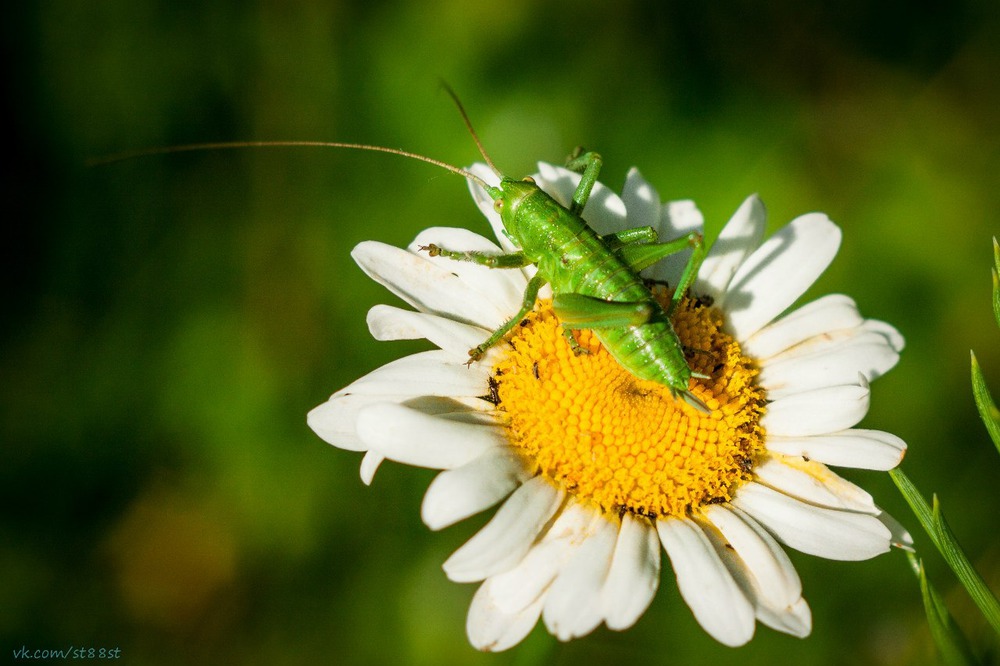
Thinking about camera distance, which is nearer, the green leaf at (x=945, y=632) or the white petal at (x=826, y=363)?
the green leaf at (x=945, y=632)

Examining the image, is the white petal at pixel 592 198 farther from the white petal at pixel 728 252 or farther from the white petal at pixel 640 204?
the white petal at pixel 728 252

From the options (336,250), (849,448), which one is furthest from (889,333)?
(336,250)

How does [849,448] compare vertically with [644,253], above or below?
below

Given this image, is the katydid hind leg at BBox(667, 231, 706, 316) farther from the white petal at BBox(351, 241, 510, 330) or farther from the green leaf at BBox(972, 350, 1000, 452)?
the green leaf at BBox(972, 350, 1000, 452)

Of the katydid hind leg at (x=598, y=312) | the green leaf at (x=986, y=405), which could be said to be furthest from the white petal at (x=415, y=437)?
the green leaf at (x=986, y=405)

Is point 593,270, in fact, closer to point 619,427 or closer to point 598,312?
point 598,312

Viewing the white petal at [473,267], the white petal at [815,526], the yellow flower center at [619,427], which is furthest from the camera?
the white petal at [473,267]

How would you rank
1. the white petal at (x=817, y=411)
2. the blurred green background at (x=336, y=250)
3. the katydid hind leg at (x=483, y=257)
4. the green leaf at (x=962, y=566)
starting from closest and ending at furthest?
the green leaf at (x=962, y=566), the white petal at (x=817, y=411), the katydid hind leg at (x=483, y=257), the blurred green background at (x=336, y=250)
